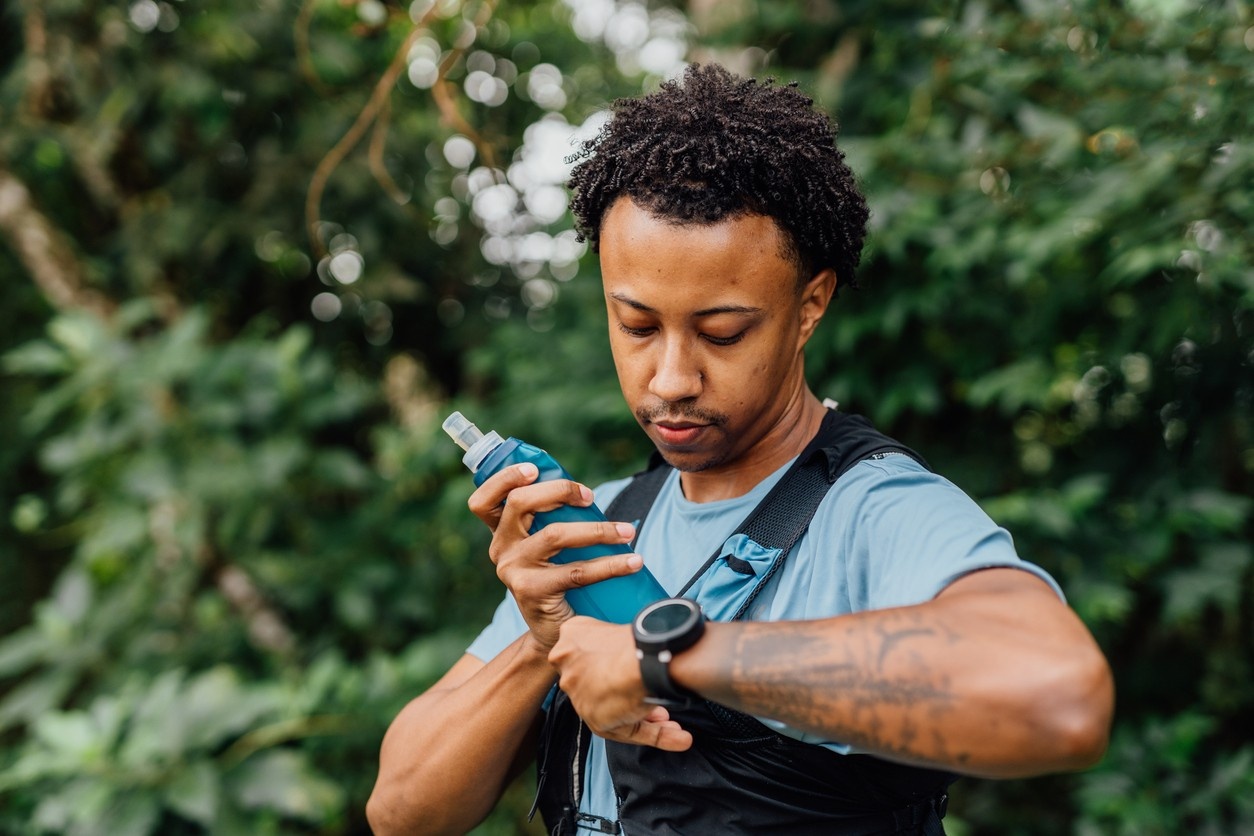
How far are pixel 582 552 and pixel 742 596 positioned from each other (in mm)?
Answer: 223

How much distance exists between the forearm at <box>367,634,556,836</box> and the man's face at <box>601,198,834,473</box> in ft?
1.32

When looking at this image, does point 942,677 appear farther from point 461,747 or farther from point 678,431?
point 461,747

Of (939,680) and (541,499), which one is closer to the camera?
(939,680)

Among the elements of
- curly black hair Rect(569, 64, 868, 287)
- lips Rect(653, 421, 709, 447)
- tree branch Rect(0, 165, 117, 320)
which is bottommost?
lips Rect(653, 421, 709, 447)

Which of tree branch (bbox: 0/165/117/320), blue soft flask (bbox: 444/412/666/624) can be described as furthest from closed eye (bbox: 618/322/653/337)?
tree branch (bbox: 0/165/117/320)

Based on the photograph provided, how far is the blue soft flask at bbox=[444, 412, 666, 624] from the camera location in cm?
130

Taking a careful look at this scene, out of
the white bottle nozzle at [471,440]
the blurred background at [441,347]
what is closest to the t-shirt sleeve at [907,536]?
the white bottle nozzle at [471,440]

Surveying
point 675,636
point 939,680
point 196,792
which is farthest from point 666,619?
point 196,792

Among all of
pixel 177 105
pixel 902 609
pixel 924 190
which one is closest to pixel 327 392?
pixel 177 105

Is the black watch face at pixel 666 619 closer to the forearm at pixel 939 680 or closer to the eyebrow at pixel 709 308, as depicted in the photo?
the forearm at pixel 939 680

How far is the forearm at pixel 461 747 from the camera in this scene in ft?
4.89

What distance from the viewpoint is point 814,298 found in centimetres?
148

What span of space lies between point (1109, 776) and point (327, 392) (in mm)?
2853

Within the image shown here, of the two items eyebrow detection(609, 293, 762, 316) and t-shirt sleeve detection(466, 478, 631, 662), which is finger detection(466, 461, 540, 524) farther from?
t-shirt sleeve detection(466, 478, 631, 662)
